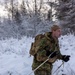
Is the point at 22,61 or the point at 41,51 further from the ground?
the point at 41,51

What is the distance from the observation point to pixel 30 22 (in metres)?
40.8

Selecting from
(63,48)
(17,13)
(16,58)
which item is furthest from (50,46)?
(17,13)

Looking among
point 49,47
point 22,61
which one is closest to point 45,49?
point 49,47

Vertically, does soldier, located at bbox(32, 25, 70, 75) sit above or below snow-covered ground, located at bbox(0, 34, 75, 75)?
above

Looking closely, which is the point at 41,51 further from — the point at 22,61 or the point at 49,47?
the point at 22,61

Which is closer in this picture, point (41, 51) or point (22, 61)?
point (41, 51)

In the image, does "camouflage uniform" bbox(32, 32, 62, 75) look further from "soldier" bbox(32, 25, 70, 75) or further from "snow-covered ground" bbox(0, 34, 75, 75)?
"snow-covered ground" bbox(0, 34, 75, 75)

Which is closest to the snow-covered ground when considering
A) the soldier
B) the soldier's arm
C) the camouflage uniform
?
the camouflage uniform

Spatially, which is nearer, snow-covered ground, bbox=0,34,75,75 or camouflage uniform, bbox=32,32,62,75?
camouflage uniform, bbox=32,32,62,75

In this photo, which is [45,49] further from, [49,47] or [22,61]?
[22,61]

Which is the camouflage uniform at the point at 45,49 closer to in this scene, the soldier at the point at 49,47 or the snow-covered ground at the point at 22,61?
the soldier at the point at 49,47

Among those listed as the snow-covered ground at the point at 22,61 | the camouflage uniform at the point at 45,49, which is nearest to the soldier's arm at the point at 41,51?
the camouflage uniform at the point at 45,49

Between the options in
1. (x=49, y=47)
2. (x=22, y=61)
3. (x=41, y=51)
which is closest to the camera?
(x=41, y=51)

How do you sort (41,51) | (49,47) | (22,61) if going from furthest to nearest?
(22,61)
(49,47)
(41,51)
